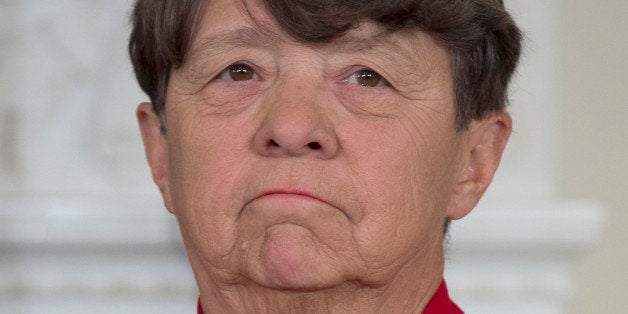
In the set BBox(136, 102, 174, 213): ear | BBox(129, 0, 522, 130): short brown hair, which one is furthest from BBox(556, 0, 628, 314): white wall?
BBox(136, 102, 174, 213): ear

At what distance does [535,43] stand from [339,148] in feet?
3.92

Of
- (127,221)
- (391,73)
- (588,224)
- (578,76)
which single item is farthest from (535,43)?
(391,73)

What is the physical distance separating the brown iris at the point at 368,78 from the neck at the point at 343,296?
0.79 ft

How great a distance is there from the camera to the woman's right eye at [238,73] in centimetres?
159

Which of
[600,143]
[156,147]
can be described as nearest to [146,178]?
[156,147]

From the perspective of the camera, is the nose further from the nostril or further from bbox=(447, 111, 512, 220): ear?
bbox=(447, 111, 512, 220): ear

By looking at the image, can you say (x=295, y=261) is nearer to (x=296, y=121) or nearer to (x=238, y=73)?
(x=296, y=121)

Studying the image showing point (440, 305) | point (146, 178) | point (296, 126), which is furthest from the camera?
point (146, 178)

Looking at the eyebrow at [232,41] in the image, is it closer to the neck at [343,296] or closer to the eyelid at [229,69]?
the eyelid at [229,69]

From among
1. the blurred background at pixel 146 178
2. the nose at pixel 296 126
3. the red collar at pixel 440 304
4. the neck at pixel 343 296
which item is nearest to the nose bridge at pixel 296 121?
the nose at pixel 296 126

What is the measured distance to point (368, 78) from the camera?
1.58 m

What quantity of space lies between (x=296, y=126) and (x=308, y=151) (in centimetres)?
4

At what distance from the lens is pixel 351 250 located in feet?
4.97

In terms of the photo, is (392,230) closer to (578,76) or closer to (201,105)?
(201,105)
